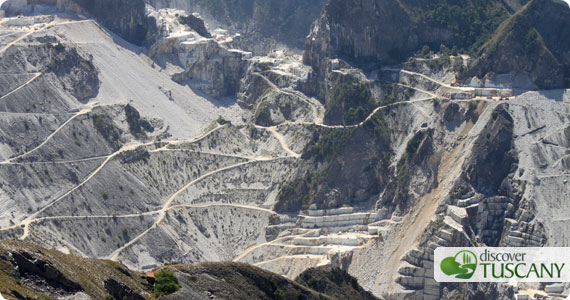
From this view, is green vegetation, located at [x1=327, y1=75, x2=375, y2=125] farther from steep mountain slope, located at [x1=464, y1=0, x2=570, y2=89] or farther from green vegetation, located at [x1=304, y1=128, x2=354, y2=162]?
steep mountain slope, located at [x1=464, y1=0, x2=570, y2=89]

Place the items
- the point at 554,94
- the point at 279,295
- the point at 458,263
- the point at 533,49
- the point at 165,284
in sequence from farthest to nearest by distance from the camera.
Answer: the point at 533,49
the point at 554,94
the point at 458,263
the point at 279,295
the point at 165,284

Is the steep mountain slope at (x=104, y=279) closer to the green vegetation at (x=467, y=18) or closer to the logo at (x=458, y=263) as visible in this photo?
the logo at (x=458, y=263)

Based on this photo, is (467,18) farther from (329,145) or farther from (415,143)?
(329,145)

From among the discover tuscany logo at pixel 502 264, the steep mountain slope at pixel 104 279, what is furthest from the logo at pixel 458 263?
the steep mountain slope at pixel 104 279

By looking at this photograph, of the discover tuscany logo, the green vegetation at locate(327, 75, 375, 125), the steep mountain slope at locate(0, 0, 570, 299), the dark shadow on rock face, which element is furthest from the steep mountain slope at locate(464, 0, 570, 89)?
the discover tuscany logo

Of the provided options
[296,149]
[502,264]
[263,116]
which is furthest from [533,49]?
[263,116]
